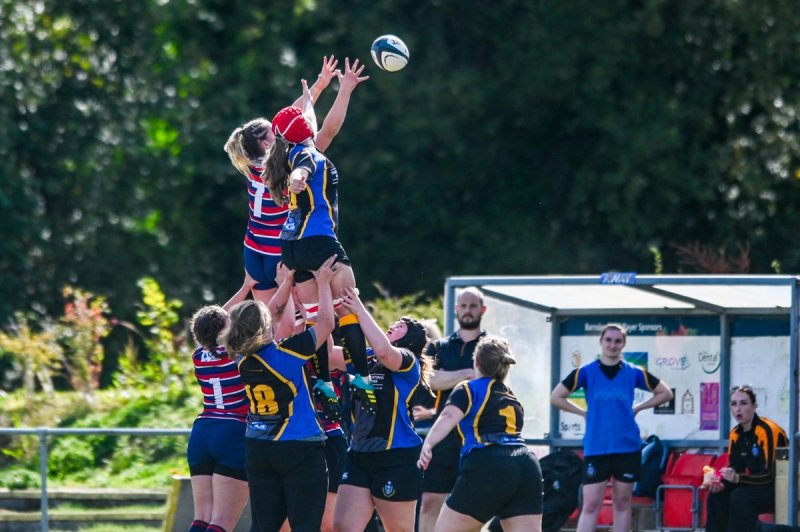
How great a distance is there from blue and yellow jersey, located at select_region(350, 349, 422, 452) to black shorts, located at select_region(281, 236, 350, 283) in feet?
2.33

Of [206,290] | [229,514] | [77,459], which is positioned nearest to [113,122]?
[206,290]

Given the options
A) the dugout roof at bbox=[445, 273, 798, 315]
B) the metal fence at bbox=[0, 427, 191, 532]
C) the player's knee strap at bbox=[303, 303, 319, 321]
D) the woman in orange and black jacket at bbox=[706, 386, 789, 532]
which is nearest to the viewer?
the player's knee strap at bbox=[303, 303, 319, 321]

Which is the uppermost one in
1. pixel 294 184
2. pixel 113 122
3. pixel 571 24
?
pixel 571 24

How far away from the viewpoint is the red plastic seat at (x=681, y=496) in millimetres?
12719

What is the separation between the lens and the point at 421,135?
2658cm

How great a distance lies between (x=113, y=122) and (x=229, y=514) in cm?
1868

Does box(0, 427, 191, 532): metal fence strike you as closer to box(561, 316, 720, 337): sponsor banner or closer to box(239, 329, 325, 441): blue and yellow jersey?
box(561, 316, 720, 337): sponsor banner

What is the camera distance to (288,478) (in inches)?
331

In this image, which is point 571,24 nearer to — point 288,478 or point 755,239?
point 755,239

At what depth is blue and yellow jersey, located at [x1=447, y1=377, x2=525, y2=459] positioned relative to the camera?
9305mm

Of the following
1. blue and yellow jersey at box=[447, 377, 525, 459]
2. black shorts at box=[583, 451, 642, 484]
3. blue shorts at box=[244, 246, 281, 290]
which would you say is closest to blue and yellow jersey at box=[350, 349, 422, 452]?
blue and yellow jersey at box=[447, 377, 525, 459]

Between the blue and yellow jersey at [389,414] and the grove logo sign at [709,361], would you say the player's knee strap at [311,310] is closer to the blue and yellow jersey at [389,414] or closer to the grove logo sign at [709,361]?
the blue and yellow jersey at [389,414]

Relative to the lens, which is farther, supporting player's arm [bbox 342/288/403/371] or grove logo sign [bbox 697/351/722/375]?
grove logo sign [bbox 697/351/722/375]

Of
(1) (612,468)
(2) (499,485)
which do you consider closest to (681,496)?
(1) (612,468)
